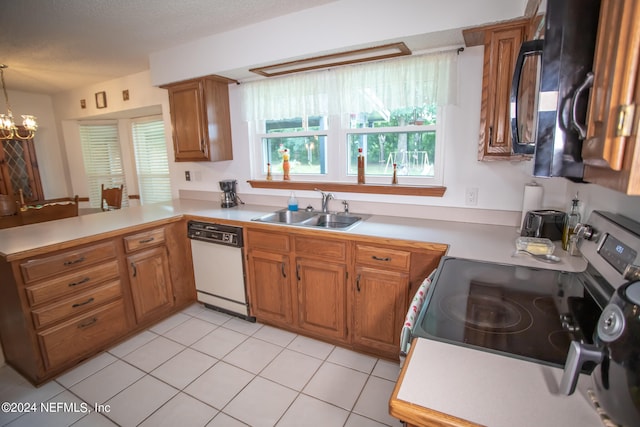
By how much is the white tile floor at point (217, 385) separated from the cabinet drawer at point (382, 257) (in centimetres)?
69

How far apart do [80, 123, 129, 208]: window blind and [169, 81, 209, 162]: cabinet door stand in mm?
2001

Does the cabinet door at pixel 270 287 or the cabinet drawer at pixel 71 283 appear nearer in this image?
the cabinet drawer at pixel 71 283

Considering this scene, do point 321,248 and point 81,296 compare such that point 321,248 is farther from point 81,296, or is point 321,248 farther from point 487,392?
point 81,296

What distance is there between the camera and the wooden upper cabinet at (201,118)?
2.79 meters

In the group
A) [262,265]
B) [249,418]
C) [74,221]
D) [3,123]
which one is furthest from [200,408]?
[3,123]

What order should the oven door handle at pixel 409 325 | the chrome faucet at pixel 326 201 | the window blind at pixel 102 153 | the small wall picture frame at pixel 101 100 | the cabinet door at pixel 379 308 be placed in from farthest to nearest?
1. the window blind at pixel 102 153
2. the small wall picture frame at pixel 101 100
3. the chrome faucet at pixel 326 201
4. the cabinet door at pixel 379 308
5. the oven door handle at pixel 409 325

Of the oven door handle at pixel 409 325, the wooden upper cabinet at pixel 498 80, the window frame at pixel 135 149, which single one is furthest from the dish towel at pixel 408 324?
the window frame at pixel 135 149

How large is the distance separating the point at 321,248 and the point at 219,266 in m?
1.01

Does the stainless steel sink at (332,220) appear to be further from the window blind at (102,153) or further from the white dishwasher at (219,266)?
the window blind at (102,153)

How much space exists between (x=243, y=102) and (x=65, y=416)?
2569mm

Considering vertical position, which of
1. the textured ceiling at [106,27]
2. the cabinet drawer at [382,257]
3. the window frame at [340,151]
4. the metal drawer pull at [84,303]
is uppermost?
the textured ceiling at [106,27]

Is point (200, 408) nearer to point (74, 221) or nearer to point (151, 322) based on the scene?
point (151, 322)

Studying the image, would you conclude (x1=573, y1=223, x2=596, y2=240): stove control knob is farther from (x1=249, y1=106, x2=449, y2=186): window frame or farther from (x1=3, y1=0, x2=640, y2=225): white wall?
(x1=249, y1=106, x2=449, y2=186): window frame

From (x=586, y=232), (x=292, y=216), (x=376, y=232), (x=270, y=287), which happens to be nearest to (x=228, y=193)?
(x=292, y=216)
